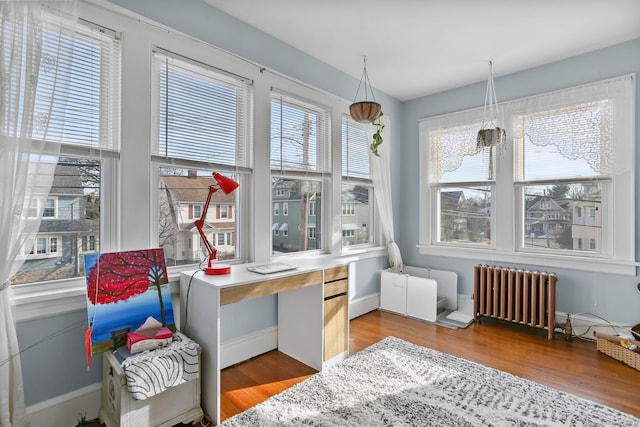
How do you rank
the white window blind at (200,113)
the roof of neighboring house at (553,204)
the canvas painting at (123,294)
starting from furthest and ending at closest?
the roof of neighboring house at (553,204) → the white window blind at (200,113) → the canvas painting at (123,294)

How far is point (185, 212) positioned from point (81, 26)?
4.09 ft

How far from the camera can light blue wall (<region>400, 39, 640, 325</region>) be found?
283cm

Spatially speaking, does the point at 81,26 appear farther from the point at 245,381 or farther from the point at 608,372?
the point at 608,372

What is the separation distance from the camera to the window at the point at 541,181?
287 cm

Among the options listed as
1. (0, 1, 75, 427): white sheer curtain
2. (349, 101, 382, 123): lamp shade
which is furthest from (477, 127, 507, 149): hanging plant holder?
(0, 1, 75, 427): white sheer curtain

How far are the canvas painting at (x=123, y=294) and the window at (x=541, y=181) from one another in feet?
10.6

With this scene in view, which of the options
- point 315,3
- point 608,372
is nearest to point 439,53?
point 315,3

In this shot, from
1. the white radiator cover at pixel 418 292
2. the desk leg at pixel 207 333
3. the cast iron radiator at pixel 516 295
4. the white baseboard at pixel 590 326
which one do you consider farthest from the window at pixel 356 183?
the white baseboard at pixel 590 326

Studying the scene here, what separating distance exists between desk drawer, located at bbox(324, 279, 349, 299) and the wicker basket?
2.27m

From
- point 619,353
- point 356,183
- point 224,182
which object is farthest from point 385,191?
point 619,353

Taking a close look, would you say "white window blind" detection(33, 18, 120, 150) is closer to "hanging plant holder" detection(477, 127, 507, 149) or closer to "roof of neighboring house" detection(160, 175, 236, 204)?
"roof of neighboring house" detection(160, 175, 236, 204)

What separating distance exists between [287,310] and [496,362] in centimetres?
178

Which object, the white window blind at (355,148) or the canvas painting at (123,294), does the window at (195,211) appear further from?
the white window blind at (355,148)

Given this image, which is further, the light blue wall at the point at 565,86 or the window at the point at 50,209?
the light blue wall at the point at 565,86
